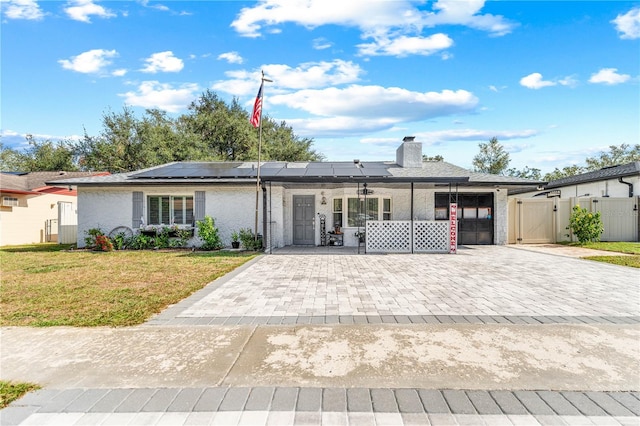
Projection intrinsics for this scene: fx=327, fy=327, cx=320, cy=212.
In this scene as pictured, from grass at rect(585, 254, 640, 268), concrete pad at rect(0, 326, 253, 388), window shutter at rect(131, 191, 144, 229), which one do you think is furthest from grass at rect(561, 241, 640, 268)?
window shutter at rect(131, 191, 144, 229)

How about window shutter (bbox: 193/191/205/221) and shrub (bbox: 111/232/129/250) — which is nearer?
shrub (bbox: 111/232/129/250)

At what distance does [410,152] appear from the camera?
49.9 feet

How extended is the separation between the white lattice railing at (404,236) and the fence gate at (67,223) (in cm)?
1474

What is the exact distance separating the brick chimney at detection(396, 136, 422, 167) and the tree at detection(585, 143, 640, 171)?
97.9 ft

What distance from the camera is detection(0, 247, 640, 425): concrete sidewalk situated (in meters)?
2.38

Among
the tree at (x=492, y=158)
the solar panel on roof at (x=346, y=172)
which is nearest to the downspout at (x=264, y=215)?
the solar panel on roof at (x=346, y=172)

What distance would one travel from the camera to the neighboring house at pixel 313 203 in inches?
460

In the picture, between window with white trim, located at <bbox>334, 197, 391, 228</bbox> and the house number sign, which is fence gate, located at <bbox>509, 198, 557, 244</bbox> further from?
window with white trim, located at <bbox>334, 197, 391, 228</bbox>

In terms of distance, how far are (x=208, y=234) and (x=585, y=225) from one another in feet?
49.6

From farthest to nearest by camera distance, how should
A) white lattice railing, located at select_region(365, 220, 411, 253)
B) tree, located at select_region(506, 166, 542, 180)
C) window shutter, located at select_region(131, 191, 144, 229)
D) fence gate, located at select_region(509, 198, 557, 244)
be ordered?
1. tree, located at select_region(506, 166, 542, 180)
2. fence gate, located at select_region(509, 198, 557, 244)
3. window shutter, located at select_region(131, 191, 144, 229)
4. white lattice railing, located at select_region(365, 220, 411, 253)

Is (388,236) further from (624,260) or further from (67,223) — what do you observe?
(67,223)

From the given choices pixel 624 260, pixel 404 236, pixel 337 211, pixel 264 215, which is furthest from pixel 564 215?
pixel 264 215

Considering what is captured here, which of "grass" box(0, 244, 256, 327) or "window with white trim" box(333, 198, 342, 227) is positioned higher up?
"window with white trim" box(333, 198, 342, 227)

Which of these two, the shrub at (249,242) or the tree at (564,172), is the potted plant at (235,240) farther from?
the tree at (564,172)
